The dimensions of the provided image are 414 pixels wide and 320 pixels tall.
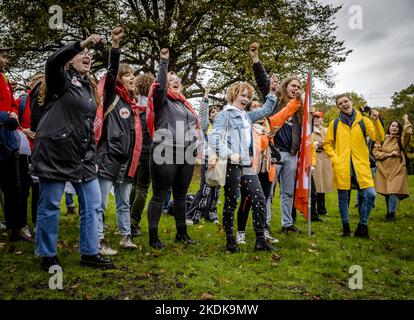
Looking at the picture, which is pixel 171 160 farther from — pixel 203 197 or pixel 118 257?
pixel 203 197

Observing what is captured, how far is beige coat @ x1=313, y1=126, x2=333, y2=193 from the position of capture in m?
9.23

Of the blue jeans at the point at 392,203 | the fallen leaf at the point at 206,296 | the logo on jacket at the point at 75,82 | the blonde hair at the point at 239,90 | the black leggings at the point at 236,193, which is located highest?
the blonde hair at the point at 239,90

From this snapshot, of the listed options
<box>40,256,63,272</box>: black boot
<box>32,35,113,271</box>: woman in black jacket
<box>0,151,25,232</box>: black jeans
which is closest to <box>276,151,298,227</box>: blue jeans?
<box>32,35,113,271</box>: woman in black jacket

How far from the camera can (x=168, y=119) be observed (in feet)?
15.9

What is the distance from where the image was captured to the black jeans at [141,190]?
231 inches

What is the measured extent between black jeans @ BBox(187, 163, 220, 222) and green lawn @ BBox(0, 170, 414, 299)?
1314 mm

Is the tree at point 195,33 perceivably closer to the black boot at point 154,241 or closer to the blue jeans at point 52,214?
the black boot at point 154,241

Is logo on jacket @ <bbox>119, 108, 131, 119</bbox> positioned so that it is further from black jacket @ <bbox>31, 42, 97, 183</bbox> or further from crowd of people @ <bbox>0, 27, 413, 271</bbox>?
black jacket @ <bbox>31, 42, 97, 183</bbox>

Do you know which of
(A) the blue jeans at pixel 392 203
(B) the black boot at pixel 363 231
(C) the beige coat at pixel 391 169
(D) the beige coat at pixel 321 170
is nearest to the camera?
(B) the black boot at pixel 363 231

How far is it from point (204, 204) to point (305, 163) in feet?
8.85

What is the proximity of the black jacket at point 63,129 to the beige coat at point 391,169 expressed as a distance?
744cm

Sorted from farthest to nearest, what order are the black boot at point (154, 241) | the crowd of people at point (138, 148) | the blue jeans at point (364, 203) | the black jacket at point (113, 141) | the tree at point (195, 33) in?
the tree at point (195, 33) → the blue jeans at point (364, 203) → the black boot at point (154, 241) → the black jacket at point (113, 141) → the crowd of people at point (138, 148)

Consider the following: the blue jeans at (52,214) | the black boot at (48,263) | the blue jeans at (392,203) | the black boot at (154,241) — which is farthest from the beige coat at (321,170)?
the black boot at (48,263)
